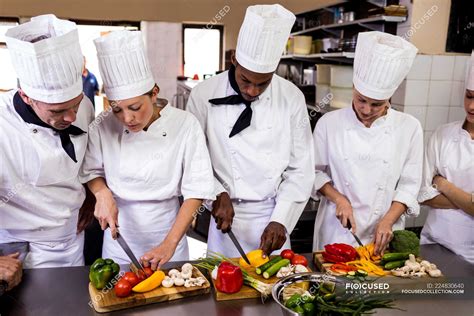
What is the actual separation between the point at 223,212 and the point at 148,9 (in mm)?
7161

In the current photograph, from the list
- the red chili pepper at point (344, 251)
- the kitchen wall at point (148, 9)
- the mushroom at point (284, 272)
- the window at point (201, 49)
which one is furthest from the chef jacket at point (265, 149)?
the window at point (201, 49)

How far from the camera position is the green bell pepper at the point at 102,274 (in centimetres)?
149

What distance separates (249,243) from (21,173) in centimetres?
102

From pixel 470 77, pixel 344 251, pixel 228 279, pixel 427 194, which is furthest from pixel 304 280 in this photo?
pixel 470 77

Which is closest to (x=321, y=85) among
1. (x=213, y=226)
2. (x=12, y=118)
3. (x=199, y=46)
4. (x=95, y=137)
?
(x=213, y=226)

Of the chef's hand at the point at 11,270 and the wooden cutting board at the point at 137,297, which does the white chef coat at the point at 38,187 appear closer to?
the chef's hand at the point at 11,270

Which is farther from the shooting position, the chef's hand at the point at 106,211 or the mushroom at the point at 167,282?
the chef's hand at the point at 106,211

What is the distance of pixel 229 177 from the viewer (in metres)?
2.04

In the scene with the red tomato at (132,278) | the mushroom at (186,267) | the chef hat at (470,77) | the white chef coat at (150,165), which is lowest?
the mushroom at (186,267)

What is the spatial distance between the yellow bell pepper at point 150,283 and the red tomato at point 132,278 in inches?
0.7

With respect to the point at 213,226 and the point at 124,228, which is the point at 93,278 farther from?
the point at 213,226

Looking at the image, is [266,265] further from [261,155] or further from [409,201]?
[409,201]

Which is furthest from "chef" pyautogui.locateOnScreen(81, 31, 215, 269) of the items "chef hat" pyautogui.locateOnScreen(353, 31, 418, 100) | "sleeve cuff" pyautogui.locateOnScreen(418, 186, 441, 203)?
"sleeve cuff" pyautogui.locateOnScreen(418, 186, 441, 203)

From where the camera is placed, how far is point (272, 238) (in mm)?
1835
